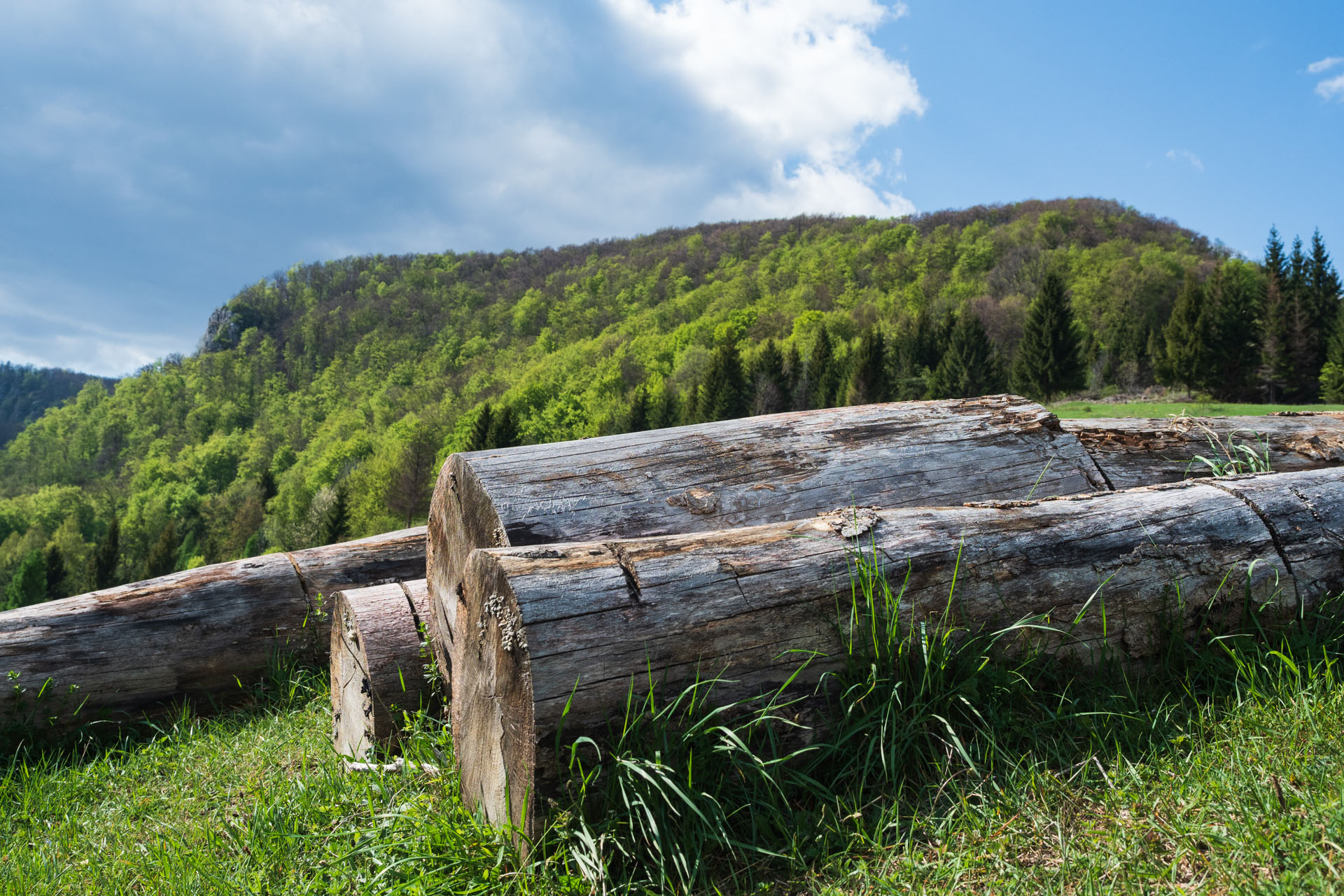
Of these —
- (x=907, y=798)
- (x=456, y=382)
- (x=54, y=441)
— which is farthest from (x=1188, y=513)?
(x=54, y=441)

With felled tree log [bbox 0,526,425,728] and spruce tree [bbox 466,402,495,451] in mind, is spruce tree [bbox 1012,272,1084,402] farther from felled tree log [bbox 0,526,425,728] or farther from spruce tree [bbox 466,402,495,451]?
felled tree log [bbox 0,526,425,728]

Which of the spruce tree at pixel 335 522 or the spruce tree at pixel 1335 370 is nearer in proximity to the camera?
the spruce tree at pixel 1335 370

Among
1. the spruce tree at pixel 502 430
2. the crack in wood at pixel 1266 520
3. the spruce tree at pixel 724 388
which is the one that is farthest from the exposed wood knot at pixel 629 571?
the spruce tree at pixel 724 388

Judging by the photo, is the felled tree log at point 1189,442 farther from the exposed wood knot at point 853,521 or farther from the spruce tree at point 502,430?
the spruce tree at point 502,430

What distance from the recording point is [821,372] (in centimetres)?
6297

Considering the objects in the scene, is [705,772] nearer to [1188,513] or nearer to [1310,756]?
[1310,756]

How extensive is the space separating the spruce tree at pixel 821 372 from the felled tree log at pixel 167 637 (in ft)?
189

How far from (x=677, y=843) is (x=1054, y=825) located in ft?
3.00

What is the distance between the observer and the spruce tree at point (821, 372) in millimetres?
60844

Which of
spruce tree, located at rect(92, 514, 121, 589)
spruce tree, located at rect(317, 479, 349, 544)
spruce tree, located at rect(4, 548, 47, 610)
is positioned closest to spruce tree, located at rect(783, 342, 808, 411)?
spruce tree, located at rect(317, 479, 349, 544)

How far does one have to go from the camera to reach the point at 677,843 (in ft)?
5.73

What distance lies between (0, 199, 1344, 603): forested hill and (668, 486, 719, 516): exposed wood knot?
4355cm

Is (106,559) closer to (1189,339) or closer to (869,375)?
(869,375)

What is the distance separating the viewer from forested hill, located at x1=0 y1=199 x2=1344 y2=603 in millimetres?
52169
